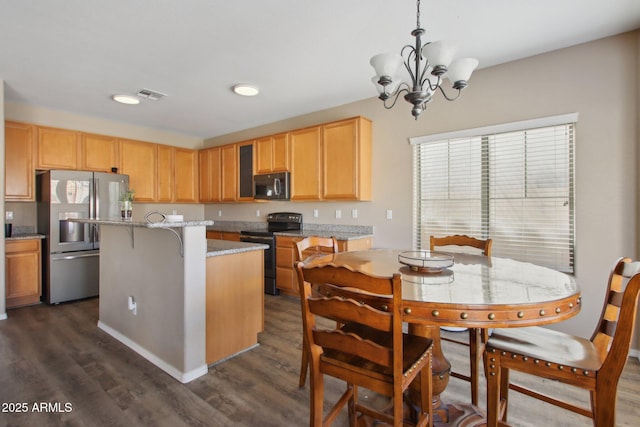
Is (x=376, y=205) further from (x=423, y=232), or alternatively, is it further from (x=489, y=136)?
(x=489, y=136)

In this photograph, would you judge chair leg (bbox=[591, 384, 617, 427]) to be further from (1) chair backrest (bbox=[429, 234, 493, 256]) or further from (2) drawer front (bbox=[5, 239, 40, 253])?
(2) drawer front (bbox=[5, 239, 40, 253])

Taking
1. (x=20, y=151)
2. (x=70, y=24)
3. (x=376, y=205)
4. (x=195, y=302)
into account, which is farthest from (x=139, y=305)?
(x=20, y=151)

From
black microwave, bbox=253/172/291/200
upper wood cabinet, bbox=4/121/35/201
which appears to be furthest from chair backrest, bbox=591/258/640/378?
upper wood cabinet, bbox=4/121/35/201

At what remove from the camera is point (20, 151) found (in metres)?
3.92

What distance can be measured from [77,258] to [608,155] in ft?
18.9

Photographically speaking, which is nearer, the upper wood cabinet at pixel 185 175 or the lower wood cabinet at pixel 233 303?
the lower wood cabinet at pixel 233 303

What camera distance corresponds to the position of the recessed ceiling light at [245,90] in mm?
3447

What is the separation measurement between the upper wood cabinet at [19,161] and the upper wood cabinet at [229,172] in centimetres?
249

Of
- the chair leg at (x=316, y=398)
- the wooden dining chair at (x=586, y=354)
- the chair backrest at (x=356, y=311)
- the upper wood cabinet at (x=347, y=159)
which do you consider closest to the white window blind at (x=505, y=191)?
the upper wood cabinet at (x=347, y=159)

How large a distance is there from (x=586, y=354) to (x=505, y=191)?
196 centimetres

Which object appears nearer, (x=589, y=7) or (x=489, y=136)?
(x=589, y=7)

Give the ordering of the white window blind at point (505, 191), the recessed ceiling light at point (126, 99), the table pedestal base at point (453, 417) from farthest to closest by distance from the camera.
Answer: the recessed ceiling light at point (126, 99), the white window blind at point (505, 191), the table pedestal base at point (453, 417)

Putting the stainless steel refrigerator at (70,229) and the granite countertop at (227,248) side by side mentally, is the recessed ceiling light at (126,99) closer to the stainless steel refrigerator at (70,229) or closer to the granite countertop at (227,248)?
the stainless steel refrigerator at (70,229)

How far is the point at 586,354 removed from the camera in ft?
4.38
